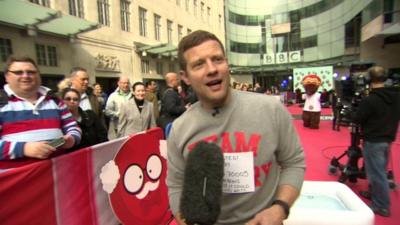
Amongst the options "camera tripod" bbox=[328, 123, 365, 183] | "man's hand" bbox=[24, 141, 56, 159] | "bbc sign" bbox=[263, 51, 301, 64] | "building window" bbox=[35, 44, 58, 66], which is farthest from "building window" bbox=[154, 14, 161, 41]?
"bbc sign" bbox=[263, 51, 301, 64]

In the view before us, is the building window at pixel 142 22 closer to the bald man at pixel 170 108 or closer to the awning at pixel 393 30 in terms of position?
the bald man at pixel 170 108

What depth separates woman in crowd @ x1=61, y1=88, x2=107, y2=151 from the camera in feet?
10.9

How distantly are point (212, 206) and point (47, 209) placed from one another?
1.93 metres

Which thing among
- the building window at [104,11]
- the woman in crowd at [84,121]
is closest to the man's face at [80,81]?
the woman in crowd at [84,121]

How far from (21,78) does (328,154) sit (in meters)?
5.94

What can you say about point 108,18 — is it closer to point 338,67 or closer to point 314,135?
point 314,135

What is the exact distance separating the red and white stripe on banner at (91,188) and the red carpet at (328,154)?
2.73m

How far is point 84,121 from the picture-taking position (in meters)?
3.46

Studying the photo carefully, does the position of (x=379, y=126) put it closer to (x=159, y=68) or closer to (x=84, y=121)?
(x=84, y=121)

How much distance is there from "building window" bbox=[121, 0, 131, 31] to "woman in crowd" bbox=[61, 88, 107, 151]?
44.1ft

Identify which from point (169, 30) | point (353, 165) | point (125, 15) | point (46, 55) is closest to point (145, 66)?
point (125, 15)

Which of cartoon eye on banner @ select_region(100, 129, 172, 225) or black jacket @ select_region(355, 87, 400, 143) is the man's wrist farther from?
black jacket @ select_region(355, 87, 400, 143)

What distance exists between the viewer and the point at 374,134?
3.25 metres

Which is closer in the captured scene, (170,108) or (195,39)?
(195,39)
